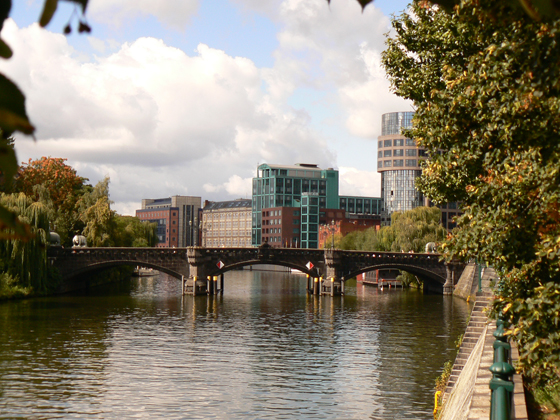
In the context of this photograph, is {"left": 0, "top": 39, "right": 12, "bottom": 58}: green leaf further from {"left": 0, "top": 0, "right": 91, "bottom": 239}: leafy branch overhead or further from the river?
the river

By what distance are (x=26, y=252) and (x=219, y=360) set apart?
1356 inches

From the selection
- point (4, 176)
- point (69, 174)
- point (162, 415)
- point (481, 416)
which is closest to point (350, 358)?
point (162, 415)

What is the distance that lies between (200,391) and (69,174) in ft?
217

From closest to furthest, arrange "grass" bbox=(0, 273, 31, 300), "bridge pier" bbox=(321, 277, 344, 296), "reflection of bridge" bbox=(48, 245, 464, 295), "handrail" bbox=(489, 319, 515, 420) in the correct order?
"handrail" bbox=(489, 319, 515, 420), "grass" bbox=(0, 273, 31, 300), "reflection of bridge" bbox=(48, 245, 464, 295), "bridge pier" bbox=(321, 277, 344, 296)

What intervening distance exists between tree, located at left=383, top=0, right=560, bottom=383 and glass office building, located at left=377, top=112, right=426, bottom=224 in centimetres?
15478

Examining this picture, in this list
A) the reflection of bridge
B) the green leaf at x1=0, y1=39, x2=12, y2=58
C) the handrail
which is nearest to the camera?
the green leaf at x1=0, y1=39, x2=12, y2=58

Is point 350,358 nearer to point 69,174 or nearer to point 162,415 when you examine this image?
point 162,415

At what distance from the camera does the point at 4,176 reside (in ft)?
5.02

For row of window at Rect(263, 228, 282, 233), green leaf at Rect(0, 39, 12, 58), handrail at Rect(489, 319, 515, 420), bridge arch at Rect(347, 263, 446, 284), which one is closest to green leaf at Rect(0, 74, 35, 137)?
green leaf at Rect(0, 39, 12, 58)

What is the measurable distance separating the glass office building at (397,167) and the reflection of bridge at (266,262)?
83353mm

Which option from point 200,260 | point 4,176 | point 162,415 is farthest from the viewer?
point 200,260

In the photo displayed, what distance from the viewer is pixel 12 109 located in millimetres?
1334

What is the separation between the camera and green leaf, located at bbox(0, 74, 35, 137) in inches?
51.9

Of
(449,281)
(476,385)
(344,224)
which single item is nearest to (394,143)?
(344,224)
